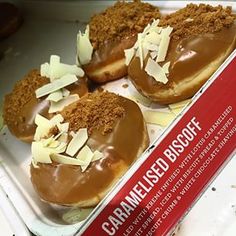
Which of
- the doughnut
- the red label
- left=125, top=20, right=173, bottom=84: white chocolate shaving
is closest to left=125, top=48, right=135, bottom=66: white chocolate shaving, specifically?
left=125, top=20, right=173, bottom=84: white chocolate shaving

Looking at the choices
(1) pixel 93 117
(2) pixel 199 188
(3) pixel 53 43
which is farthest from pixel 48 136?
(3) pixel 53 43

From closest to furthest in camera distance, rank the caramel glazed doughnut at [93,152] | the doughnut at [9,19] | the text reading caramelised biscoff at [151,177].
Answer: the text reading caramelised biscoff at [151,177] → the caramel glazed doughnut at [93,152] → the doughnut at [9,19]

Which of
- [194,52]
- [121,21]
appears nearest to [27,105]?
[121,21]

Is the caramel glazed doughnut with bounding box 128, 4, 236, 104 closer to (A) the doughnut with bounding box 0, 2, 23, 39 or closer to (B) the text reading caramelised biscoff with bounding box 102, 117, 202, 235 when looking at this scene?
(B) the text reading caramelised biscoff with bounding box 102, 117, 202, 235

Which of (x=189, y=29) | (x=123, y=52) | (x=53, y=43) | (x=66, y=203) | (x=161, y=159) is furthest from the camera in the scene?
(x=53, y=43)

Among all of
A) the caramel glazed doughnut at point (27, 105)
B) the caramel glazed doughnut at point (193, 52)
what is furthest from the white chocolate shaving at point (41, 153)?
the caramel glazed doughnut at point (193, 52)

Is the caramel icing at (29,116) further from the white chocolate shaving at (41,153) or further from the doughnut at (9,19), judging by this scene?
the doughnut at (9,19)

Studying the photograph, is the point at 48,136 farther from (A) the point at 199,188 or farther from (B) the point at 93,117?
(A) the point at 199,188
